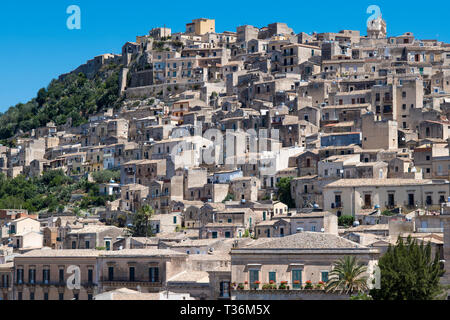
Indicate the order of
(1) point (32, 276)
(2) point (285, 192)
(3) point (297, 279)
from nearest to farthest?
(3) point (297, 279), (1) point (32, 276), (2) point (285, 192)

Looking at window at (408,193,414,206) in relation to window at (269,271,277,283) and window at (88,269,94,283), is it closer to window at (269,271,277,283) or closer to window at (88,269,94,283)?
window at (88,269,94,283)

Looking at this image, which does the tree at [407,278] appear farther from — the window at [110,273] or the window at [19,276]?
the window at [19,276]

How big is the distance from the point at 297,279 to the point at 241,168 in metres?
40.3

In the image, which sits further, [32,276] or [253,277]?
[32,276]

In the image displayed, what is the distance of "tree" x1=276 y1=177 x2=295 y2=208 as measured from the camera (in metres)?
77.0

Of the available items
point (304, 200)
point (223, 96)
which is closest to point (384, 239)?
point (304, 200)

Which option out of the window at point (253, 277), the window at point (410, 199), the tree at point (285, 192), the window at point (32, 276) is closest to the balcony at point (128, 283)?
the window at point (32, 276)

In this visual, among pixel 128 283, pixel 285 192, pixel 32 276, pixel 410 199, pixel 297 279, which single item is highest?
pixel 285 192

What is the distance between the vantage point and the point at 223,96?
10681cm

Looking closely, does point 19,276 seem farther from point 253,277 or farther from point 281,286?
point 281,286

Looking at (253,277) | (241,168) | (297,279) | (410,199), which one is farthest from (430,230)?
(241,168)

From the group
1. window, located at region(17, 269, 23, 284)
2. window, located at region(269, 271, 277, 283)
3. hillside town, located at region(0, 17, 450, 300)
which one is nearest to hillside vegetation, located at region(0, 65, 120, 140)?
hillside town, located at region(0, 17, 450, 300)

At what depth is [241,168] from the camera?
8444 cm

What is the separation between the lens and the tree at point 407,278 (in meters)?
40.4
